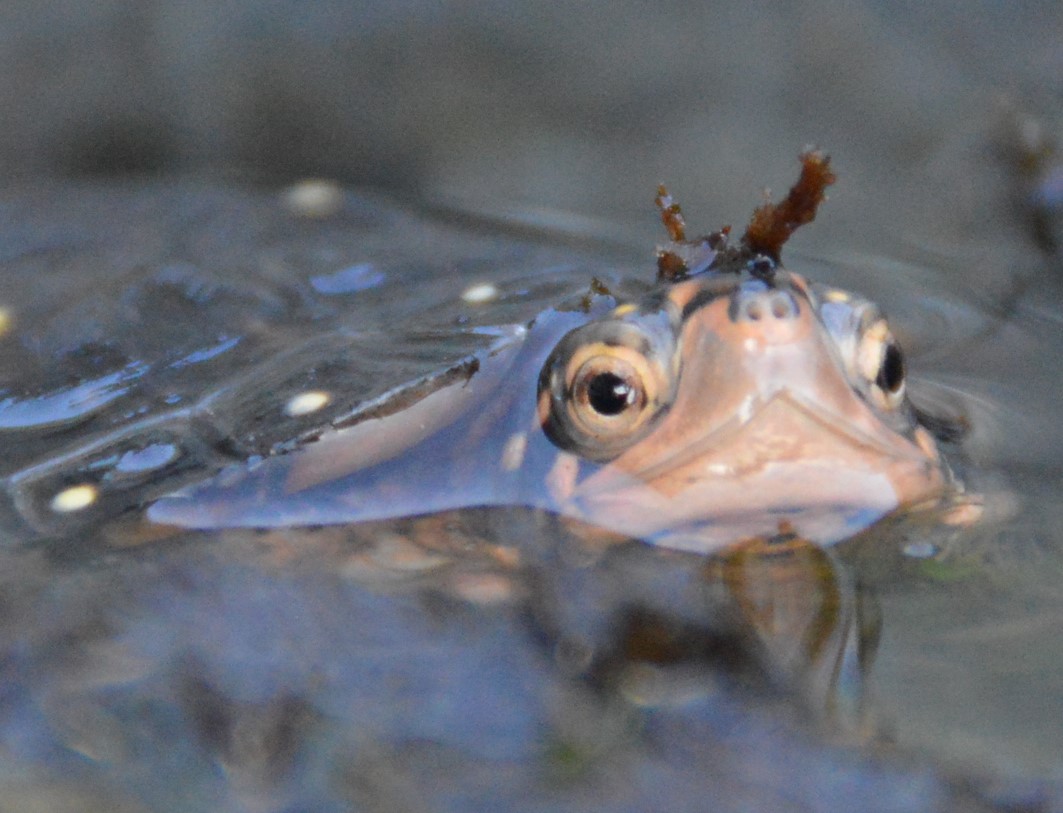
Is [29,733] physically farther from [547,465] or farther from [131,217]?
[131,217]

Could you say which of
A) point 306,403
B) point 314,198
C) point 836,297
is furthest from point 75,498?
point 314,198

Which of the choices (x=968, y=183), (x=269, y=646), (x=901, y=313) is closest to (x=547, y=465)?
(x=269, y=646)

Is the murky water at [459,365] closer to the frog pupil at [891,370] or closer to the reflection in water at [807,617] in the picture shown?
the reflection in water at [807,617]

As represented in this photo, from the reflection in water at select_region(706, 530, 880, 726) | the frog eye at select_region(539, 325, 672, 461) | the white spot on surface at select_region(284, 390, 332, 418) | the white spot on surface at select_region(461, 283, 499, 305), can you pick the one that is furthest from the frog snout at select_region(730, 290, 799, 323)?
the white spot on surface at select_region(461, 283, 499, 305)

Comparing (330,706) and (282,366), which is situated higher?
(282,366)

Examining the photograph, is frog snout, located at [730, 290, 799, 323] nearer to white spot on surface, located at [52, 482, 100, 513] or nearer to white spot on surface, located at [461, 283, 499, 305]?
white spot on surface, located at [461, 283, 499, 305]
